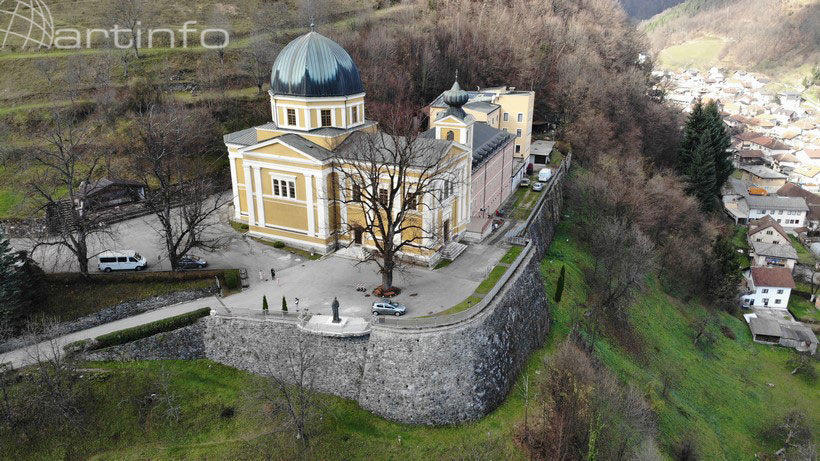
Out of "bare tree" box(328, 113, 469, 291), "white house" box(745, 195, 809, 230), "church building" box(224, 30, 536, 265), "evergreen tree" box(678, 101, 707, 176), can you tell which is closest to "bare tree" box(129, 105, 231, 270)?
"church building" box(224, 30, 536, 265)

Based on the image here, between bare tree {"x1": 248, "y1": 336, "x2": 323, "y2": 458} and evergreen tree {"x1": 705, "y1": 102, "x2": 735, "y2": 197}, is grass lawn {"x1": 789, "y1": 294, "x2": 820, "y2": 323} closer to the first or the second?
evergreen tree {"x1": 705, "y1": 102, "x2": 735, "y2": 197}

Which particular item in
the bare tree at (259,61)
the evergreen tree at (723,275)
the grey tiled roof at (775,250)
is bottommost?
the grey tiled roof at (775,250)

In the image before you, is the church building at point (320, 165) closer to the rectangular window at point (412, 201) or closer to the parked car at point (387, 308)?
the rectangular window at point (412, 201)

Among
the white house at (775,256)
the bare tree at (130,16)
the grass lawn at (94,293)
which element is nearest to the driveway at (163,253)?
the grass lawn at (94,293)

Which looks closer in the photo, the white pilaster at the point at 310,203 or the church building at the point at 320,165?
the church building at the point at 320,165

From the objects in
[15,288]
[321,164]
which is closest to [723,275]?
[321,164]

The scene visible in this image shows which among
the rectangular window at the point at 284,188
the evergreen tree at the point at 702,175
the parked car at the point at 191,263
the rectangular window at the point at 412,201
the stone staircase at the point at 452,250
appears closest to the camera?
the rectangular window at the point at 412,201

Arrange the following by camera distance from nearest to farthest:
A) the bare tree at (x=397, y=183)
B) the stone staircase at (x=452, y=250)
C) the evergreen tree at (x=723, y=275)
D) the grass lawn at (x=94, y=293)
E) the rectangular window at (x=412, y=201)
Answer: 1. the grass lawn at (x=94, y=293)
2. the rectangular window at (x=412, y=201)
3. the bare tree at (x=397, y=183)
4. the stone staircase at (x=452, y=250)
5. the evergreen tree at (x=723, y=275)
